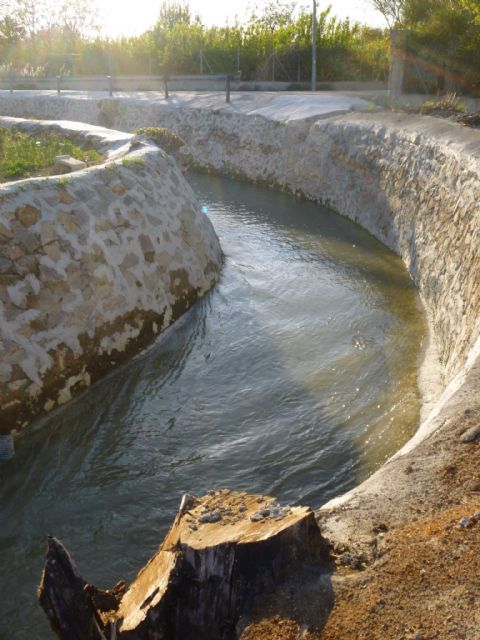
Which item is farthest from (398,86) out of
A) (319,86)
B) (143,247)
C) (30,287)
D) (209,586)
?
(209,586)

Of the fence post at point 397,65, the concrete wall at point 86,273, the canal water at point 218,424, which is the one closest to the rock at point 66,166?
the concrete wall at point 86,273

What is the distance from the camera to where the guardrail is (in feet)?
110

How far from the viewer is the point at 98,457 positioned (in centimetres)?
620

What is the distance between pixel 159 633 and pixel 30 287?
15.1ft

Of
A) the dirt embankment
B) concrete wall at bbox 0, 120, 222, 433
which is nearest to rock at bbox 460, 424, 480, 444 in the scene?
the dirt embankment

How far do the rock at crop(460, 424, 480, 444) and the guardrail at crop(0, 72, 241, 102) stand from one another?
97.2ft

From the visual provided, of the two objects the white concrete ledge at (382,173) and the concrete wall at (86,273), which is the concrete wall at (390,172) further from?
the concrete wall at (86,273)

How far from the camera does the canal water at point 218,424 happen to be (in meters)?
5.16

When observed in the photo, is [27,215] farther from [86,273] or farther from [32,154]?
[32,154]

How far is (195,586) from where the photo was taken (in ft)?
9.61

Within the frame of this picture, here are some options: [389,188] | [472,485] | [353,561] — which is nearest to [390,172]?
[389,188]

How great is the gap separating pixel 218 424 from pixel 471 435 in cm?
305

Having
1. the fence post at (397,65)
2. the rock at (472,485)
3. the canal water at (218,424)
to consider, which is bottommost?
the canal water at (218,424)

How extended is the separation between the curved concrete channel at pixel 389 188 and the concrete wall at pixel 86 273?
3458 millimetres
